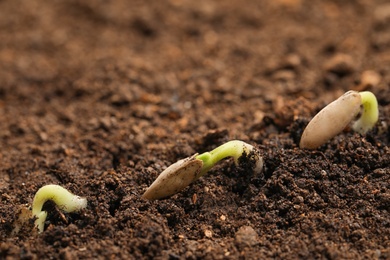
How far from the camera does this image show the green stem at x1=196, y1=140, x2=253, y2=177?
2180 mm

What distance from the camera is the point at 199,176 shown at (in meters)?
2.22

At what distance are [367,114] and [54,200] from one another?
4.19 feet

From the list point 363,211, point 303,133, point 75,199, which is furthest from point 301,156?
point 75,199

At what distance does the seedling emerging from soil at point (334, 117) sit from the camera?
7.46 ft

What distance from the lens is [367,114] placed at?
2402 millimetres

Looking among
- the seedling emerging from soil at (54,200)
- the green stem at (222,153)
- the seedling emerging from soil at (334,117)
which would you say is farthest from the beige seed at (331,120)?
the seedling emerging from soil at (54,200)

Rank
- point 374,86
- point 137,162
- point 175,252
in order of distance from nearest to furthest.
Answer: point 175,252 < point 137,162 < point 374,86

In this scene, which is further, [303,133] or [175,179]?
[303,133]

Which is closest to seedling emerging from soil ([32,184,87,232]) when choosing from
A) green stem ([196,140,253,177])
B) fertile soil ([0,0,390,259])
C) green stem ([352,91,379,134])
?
fertile soil ([0,0,390,259])

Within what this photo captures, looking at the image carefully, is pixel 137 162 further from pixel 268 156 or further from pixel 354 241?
pixel 354 241

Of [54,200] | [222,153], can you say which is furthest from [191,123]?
[54,200]

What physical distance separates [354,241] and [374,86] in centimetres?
120

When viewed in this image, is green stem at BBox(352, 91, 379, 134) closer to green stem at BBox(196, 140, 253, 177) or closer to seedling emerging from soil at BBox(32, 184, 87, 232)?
green stem at BBox(196, 140, 253, 177)

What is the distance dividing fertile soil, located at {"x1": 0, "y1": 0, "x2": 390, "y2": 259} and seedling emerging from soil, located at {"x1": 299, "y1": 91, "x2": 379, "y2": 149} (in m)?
0.06
